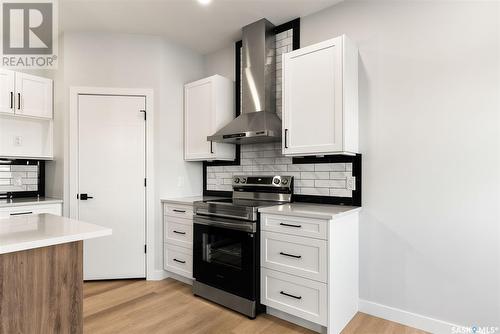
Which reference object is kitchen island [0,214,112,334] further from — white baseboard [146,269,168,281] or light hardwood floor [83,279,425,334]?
white baseboard [146,269,168,281]

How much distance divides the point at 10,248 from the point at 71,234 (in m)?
0.27

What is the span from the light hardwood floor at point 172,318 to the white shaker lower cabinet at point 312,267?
149 millimetres

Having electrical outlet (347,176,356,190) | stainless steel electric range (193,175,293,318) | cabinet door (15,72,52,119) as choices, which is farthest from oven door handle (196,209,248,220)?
cabinet door (15,72,52,119)

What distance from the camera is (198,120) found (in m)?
3.53

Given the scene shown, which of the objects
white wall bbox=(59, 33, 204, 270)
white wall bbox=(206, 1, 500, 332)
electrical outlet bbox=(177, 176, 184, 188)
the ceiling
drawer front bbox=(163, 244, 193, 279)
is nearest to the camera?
white wall bbox=(206, 1, 500, 332)

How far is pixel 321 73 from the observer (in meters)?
2.48

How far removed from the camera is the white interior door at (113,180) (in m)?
3.30

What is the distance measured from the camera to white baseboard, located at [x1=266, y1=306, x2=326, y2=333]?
2.29m

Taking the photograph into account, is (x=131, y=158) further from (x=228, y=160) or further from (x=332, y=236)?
(x=332, y=236)

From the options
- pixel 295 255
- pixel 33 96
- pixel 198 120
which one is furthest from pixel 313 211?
pixel 33 96

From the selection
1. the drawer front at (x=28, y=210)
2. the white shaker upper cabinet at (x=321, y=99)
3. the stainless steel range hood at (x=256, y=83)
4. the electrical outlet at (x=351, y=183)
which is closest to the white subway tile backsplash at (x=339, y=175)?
the electrical outlet at (x=351, y=183)

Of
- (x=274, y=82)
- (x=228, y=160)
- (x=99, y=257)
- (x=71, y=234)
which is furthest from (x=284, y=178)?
(x=99, y=257)

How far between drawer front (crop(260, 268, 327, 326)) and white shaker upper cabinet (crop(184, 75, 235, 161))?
1.52 metres

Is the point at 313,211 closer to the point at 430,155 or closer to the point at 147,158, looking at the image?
the point at 430,155
